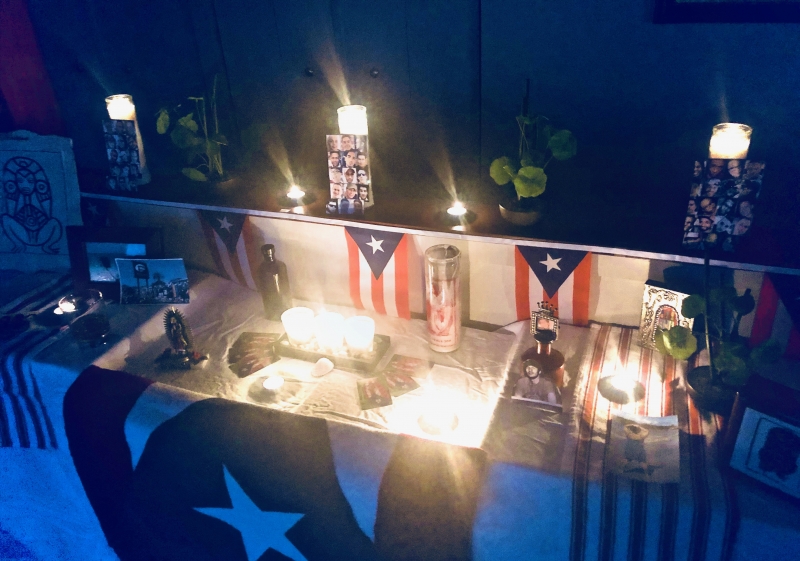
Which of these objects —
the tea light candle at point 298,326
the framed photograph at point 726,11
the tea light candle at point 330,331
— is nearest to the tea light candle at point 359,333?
the tea light candle at point 330,331

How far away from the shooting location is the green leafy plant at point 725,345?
1.26 m

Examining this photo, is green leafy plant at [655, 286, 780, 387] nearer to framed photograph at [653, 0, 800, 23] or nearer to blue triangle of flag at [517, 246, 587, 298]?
blue triangle of flag at [517, 246, 587, 298]

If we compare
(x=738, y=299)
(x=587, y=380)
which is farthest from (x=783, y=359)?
(x=587, y=380)

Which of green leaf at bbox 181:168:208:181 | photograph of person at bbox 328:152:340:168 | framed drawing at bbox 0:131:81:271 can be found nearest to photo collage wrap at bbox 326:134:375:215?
photograph of person at bbox 328:152:340:168

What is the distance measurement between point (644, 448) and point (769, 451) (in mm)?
249

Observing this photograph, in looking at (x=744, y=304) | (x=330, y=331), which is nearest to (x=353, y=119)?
(x=330, y=331)

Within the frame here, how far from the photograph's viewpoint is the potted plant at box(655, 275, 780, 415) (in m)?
1.27

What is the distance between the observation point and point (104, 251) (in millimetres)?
2062

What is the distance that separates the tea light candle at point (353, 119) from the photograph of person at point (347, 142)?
51 millimetres

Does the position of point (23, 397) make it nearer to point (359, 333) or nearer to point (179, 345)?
point (179, 345)

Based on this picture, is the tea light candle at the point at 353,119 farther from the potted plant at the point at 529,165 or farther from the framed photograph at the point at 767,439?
the framed photograph at the point at 767,439

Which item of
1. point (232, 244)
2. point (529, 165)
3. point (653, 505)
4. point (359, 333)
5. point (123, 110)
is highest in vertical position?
point (123, 110)

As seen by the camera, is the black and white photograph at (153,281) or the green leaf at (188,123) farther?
the black and white photograph at (153,281)

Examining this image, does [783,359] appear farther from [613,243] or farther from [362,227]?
[362,227]
